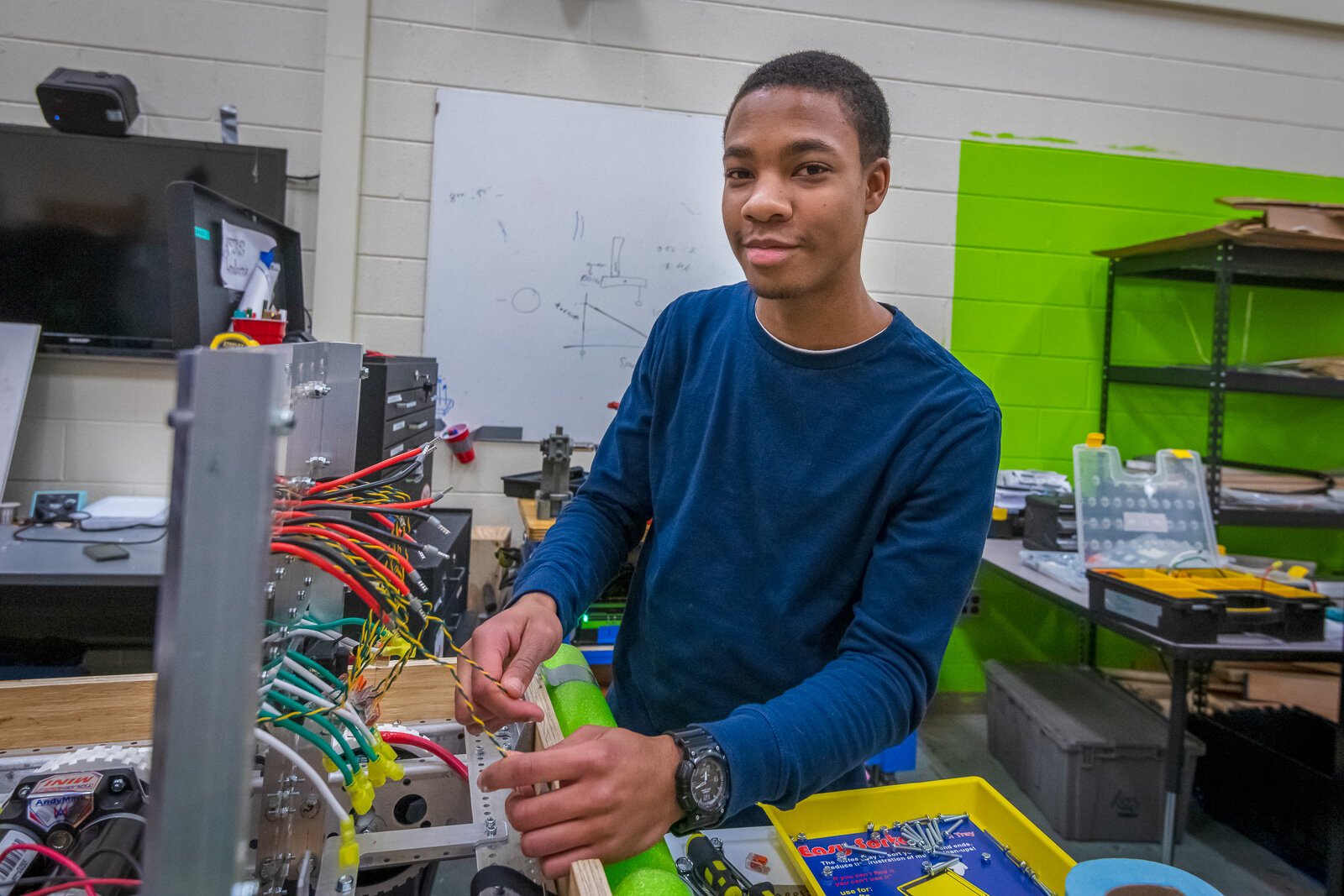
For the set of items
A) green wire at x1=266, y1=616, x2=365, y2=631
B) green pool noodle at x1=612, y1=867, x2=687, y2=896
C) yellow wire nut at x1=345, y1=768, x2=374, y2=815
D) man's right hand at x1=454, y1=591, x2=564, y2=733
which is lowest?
green pool noodle at x1=612, y1=867, x2=687, y2=896

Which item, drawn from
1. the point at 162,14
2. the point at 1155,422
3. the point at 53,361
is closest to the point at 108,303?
the point at 53,361

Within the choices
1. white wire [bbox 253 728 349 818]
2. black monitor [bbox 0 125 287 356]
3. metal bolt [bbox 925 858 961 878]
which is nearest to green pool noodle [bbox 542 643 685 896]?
white wire [bbox 253 728 349 818]

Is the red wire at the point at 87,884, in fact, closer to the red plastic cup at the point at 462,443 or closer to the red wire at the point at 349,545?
the red wire at the point at 349,545

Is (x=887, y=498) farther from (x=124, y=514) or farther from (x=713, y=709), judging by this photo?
(x=124, y=514)

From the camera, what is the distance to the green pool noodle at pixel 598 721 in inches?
23.2

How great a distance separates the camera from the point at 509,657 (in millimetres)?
826

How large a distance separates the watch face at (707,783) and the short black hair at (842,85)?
0.71m

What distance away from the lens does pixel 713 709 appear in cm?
107

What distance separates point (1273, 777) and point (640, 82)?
2868 millimetres

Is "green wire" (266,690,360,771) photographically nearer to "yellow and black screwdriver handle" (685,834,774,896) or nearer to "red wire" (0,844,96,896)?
"red wire" (0,844,96,896)

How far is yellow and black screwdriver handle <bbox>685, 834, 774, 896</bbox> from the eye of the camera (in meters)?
0.76

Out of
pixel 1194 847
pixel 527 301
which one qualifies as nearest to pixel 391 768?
pixel 527 301

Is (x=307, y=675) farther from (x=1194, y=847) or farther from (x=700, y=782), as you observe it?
(x=1194, y=847)

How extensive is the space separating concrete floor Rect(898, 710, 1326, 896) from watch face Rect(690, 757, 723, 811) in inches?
68.1
